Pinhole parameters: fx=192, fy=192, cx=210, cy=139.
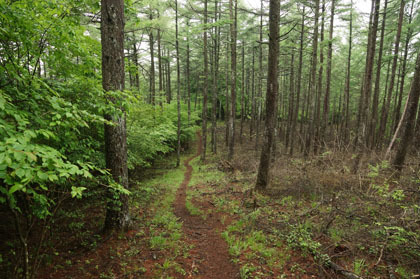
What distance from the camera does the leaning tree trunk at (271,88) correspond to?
7.17 metres

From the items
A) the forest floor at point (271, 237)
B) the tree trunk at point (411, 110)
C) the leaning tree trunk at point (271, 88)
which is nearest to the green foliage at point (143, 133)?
the forest floor at point (271, 237)

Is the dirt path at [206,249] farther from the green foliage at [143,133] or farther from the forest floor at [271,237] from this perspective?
the green foliage at [143,133]

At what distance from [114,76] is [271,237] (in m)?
5.91

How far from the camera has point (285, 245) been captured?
495cm

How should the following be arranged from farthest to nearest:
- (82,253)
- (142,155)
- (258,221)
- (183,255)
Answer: (142,155), (258,221), (183,255), (82,253)

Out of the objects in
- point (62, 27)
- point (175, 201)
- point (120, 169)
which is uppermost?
point (62, 27)

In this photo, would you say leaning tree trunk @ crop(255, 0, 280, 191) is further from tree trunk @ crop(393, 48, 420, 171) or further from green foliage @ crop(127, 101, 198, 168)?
green foliage @ crop(127, 101, 198, 168)

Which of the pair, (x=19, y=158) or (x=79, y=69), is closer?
(x=19, y=158)

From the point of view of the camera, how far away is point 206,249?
5.20m

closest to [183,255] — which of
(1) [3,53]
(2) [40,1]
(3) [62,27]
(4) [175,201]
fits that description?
(4) [175,201]

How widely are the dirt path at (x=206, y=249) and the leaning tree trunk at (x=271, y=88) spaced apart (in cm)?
275

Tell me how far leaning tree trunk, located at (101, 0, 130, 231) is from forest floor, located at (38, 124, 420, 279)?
3.95ft

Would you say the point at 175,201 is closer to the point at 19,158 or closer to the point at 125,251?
the point at 125,251

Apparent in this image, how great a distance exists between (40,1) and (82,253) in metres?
5.58
